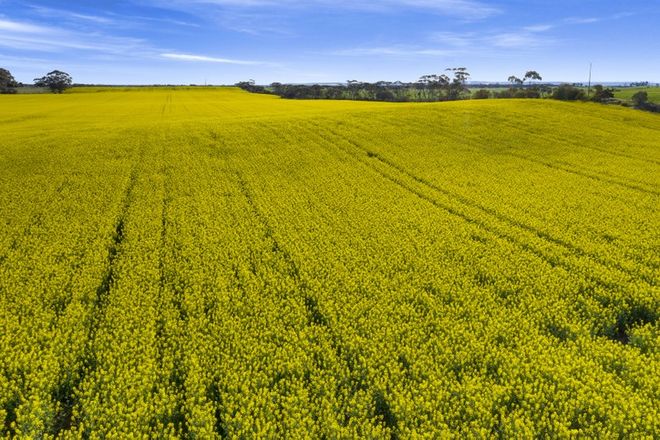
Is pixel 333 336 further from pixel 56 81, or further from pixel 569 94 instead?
pixel 56 81

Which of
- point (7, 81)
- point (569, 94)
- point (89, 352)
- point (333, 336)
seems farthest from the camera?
point (7, 81)

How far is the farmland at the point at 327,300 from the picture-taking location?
29.5 ft

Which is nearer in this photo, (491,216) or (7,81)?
(491,216)

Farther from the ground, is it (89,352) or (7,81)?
(7,81)

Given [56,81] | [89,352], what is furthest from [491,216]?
[56,81]

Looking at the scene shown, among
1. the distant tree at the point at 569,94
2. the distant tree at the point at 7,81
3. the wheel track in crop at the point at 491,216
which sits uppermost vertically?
the distant tree at the point at 7,81

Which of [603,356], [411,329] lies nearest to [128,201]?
A: [411,329]

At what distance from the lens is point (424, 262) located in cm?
1598

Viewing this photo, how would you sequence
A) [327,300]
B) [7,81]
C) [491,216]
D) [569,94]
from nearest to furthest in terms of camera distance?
[327,300]
[491,216]
[569,94]
[7,81]

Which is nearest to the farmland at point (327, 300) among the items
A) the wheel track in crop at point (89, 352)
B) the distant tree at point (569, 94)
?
the wheel track in crop at point (89, 352)

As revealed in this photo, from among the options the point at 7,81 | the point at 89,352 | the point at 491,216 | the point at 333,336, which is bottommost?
the point at 89,352

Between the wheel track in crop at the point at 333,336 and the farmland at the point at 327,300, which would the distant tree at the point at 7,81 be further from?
the wheel track in crop at the point at 333,336

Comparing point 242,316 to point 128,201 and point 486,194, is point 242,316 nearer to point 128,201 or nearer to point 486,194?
point 128,201

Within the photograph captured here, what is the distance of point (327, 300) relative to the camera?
13453 mm
